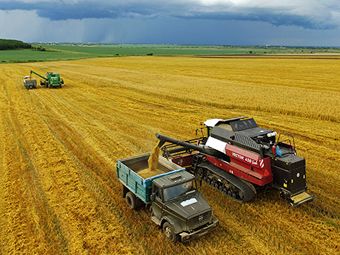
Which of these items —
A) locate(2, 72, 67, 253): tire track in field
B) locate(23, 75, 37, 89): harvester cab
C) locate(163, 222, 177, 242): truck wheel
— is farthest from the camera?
locate(23, 75, 37, 89): harvester cab

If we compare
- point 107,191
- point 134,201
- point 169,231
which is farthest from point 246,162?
point 107,191

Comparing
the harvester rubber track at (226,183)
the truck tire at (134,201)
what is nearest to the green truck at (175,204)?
the truck tire at (134,201)

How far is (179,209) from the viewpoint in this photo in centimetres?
950

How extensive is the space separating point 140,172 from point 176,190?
2772 mm

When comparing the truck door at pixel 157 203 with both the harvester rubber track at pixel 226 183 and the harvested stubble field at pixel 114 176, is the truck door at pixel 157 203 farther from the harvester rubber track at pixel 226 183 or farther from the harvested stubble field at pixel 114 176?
the harvester rubber track at pixel 226 183

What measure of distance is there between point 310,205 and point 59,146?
1289 centimetres

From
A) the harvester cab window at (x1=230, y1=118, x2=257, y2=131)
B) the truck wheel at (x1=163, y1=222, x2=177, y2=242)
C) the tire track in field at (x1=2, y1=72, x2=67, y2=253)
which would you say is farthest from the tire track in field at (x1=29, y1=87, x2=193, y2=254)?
the harvester cab window at (x1=230, y1=118, x2=257, y2=131)

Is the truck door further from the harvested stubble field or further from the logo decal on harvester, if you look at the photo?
the logo decal on harvester

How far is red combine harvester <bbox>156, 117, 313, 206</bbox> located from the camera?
11.1 meters

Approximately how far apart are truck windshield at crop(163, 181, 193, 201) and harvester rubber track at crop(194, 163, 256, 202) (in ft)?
7.69

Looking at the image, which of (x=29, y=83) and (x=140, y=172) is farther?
(x=29, y=83)

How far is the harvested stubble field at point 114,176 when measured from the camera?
984 centimetres

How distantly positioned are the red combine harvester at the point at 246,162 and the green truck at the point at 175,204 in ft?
7.25

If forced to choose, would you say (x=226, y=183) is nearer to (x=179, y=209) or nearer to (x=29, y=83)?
(x=179, y=209)
